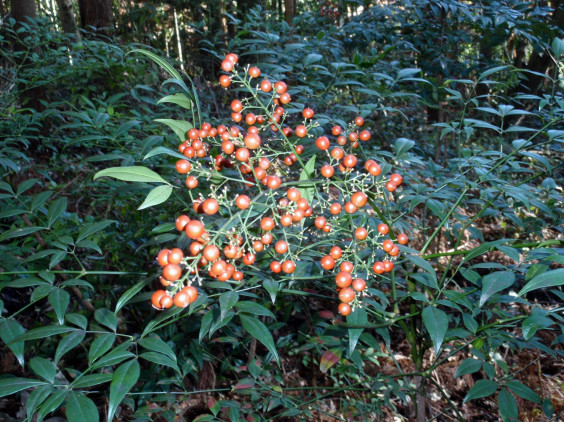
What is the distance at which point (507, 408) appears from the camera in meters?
1.13

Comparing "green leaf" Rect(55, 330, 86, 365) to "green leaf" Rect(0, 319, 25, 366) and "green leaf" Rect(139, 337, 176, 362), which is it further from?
"green leaf" Rect(139, 337, 176, 362)

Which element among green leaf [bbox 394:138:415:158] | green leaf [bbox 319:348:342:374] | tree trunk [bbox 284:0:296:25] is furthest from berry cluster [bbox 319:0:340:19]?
green leaf [bbox 319:348:342:374]

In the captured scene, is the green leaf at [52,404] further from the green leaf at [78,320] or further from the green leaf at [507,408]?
the green leaf at [507,408]

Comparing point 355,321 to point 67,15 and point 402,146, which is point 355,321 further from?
point 67,15

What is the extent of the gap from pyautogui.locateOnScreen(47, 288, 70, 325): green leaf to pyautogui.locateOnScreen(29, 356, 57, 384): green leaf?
11 cm

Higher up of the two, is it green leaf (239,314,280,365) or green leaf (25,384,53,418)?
green leaf (239,314,280,365)

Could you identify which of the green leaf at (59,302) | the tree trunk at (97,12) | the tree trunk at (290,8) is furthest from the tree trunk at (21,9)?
the green leaf at (59,302)

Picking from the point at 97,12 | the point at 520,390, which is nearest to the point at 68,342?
the point at 520,390

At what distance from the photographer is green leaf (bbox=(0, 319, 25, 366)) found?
3.47 feet

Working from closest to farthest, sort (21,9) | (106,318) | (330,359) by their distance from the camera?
(106,318), (330,359), (21,9)

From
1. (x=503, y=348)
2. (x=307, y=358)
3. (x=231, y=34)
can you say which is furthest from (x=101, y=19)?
(x=503, y=348)

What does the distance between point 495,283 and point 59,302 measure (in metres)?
1.19

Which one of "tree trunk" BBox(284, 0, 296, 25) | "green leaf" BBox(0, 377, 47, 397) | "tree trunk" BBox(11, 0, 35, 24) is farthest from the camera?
"tree trunk" BBox(284, 0, 296, 25)

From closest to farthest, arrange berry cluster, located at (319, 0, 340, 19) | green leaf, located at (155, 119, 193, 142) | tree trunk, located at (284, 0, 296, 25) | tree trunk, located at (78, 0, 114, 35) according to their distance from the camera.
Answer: green leaf, located at (155, 119, 193, 142) → tree trunk, located at (78, 0, 114, 35) → tree trunk, located at (284, 0, 296, 25) → berry cluster, located at (319, 0, 340, 19)
